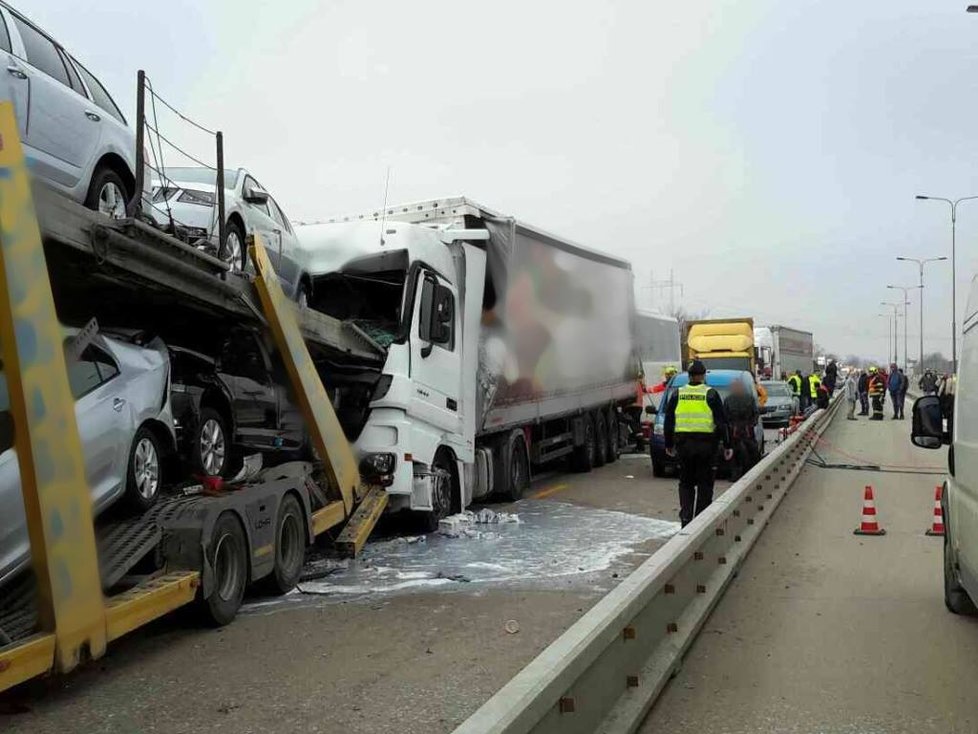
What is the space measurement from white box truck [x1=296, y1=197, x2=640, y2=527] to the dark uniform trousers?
2.28 metres

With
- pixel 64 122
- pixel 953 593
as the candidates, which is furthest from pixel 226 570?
pixel 953 593

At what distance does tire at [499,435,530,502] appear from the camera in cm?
1210

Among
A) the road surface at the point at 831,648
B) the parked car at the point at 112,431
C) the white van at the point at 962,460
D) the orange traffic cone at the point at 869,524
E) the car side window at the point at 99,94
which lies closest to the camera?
the road surface at the point at 831,648

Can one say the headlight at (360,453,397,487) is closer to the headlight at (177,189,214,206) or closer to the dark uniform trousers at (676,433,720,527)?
the headlight at (177,189,214,206)

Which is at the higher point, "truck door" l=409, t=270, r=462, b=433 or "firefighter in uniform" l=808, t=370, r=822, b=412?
"truck door" l=409, t=270, r=462, b=433

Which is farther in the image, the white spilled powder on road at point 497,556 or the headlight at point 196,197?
the headlight at point 196,197

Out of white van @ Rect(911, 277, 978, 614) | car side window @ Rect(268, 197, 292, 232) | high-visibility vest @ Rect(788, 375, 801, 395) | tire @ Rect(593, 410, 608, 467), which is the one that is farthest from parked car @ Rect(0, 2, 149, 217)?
high-visibility vest @ Rect(788, 375, 801, 395)

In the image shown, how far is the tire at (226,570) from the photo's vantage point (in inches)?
235

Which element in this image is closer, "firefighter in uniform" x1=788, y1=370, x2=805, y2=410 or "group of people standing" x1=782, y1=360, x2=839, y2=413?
"firefighter in uniform" x1=788, y1=370, x2=805, y2=410

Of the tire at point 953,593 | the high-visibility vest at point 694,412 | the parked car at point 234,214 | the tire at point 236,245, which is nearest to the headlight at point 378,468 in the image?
the parked car at point 234,214

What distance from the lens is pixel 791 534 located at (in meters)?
9.73

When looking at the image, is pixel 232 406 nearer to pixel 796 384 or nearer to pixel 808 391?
pixel 796 384

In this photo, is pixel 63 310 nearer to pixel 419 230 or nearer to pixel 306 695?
pixel 306 695

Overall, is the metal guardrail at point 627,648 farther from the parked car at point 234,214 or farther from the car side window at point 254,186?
the car side window at point 254,186
